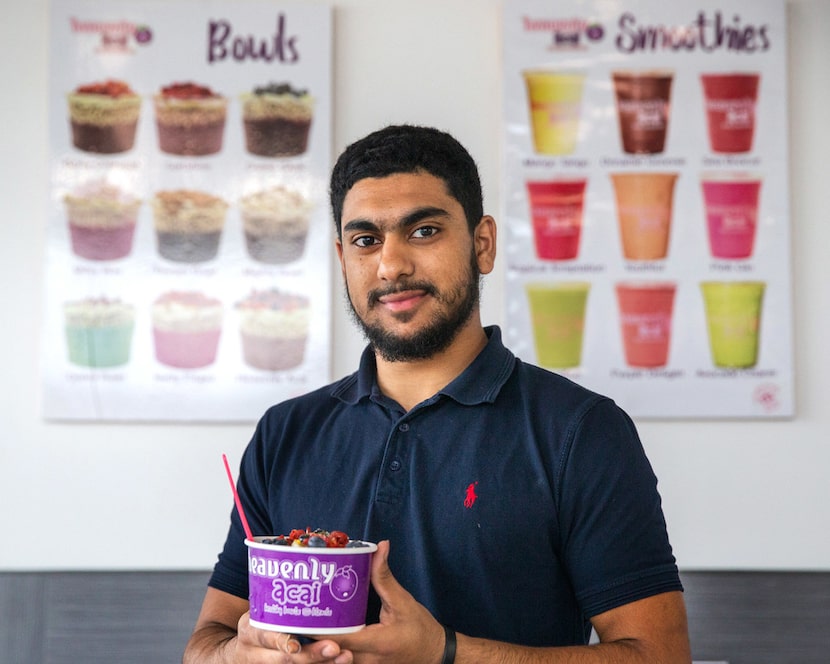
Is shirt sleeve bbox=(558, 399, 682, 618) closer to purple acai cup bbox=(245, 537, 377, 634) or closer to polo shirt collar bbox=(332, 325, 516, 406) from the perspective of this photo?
polo shirt collar bbox=(332, 325, 516, 406)

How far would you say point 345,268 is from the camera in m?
1.22

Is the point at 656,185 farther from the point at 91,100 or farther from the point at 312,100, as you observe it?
the point at 91,100

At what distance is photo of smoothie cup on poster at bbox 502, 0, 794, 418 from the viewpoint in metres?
2.00

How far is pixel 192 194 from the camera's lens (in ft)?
6.63

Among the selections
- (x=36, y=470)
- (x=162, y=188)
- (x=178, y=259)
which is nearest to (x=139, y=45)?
(x=162, y=188)

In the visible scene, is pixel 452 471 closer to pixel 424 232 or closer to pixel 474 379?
pixel 474 379

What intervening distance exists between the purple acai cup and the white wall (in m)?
1.08

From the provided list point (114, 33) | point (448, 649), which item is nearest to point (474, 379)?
point (448, 649)

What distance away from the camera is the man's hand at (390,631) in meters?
0.91

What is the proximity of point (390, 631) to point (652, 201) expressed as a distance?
134 centimetres

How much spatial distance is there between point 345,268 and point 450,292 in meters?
0.15

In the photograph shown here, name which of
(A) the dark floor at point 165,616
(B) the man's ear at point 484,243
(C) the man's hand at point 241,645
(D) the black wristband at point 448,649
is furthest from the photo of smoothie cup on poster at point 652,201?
(D) the black wristband at point 448,649

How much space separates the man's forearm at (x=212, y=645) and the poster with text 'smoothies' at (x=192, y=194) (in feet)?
2.72

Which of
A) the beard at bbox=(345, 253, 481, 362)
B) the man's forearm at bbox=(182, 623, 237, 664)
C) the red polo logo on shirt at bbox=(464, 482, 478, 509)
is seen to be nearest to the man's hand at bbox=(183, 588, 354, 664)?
the man's forearm at bbox=(182, 623, 237, 664)
